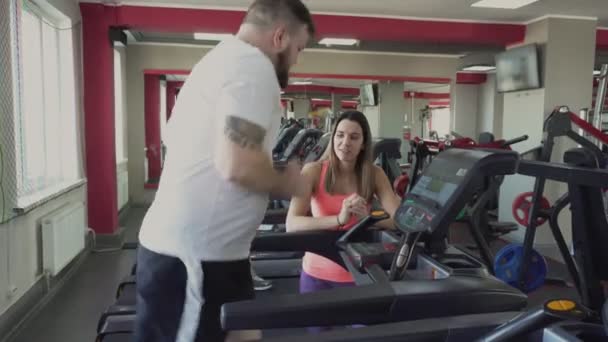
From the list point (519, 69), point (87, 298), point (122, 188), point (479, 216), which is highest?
point (519, 69)

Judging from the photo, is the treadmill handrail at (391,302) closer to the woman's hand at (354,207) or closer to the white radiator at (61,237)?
the woman's hand at (354,207)

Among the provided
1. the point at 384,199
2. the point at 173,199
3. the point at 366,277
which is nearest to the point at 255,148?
the point at 173,199

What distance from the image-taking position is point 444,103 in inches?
890

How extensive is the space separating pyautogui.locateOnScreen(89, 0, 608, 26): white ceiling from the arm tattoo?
4.55m

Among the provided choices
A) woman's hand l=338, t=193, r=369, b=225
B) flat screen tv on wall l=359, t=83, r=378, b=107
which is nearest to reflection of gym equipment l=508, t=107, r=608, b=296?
woman's hand l=338, t=193, r=369, b=225

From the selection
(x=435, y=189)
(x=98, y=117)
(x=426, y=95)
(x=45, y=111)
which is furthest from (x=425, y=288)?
(x=426, y=95)

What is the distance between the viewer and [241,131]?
1.14 metres

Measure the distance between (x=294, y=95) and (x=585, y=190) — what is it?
1729cm

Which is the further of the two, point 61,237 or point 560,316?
point 61,237

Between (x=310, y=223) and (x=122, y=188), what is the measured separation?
592 centimetres

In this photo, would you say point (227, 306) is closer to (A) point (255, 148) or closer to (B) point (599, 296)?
(A) point (255, 148)

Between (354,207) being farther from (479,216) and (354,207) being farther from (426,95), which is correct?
(426,95)

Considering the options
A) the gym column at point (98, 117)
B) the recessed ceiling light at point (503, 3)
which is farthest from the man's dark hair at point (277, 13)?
the recessed ceiling light at point (503, 3)

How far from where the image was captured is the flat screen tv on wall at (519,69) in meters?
5.78
